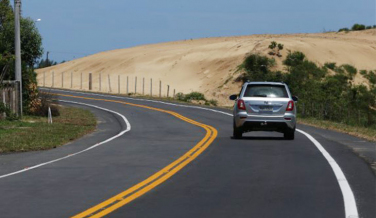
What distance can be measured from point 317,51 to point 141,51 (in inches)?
1714

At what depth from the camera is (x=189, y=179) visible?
1472 cm

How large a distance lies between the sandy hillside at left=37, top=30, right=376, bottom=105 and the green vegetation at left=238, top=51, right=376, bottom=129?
174 cm

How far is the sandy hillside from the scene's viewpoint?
91750 millimetres

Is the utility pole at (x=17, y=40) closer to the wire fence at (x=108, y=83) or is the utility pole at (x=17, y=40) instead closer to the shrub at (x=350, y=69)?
the wire fence at (x=108, y=83)

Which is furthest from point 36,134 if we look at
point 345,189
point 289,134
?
point 345,189

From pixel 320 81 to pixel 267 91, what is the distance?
54.6 meters

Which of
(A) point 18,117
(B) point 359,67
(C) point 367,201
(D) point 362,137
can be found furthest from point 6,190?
(B) point 359,67

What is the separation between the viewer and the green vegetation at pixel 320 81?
225ft

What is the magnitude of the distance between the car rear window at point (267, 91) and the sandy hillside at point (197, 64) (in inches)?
2034

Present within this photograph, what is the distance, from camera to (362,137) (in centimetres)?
2828

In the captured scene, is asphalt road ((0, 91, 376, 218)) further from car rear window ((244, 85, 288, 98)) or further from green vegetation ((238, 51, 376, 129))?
green vegetation ((238, 51, 376, 129))

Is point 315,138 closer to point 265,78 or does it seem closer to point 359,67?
point 265,78

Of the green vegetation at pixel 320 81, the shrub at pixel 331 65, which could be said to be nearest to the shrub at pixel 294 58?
the green vegetation at pixel 320 81

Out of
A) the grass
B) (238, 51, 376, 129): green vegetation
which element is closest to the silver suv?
the grass
